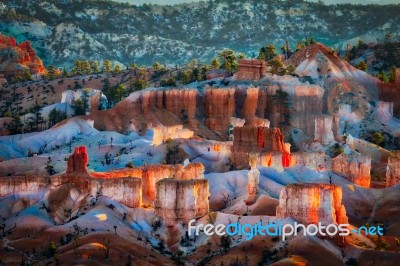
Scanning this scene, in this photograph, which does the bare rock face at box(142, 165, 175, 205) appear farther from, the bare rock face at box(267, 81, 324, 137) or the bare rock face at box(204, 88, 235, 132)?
the bare rock face at box(267, 81, 324, 137)

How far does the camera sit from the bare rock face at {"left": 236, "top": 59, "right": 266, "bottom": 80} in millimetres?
171375

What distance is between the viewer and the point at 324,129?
540 feet

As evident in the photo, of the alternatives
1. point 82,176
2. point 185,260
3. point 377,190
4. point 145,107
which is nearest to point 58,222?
point 82,176

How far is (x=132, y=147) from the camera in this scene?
5728 inches

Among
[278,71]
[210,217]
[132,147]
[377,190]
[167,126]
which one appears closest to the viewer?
[210,217]

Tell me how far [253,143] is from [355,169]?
12270mm

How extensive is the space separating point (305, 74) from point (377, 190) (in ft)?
155

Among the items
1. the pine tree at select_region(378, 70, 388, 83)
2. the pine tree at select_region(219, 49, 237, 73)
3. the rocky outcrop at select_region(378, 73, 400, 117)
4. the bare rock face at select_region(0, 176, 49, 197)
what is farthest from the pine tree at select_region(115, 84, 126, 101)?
the bare rock face at select_region(0, 176, 49, 197)

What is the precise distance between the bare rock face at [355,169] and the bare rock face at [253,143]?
6.15m

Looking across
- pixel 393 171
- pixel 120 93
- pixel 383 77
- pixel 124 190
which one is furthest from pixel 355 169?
pixel 383 77

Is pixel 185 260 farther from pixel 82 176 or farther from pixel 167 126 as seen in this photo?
pixel 167 126

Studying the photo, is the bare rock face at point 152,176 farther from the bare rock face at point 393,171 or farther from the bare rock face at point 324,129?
the bare rock face at point 324,129

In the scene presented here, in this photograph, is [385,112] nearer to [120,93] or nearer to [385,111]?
[385,111]

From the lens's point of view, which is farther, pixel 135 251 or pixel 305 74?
pixel 305 74
